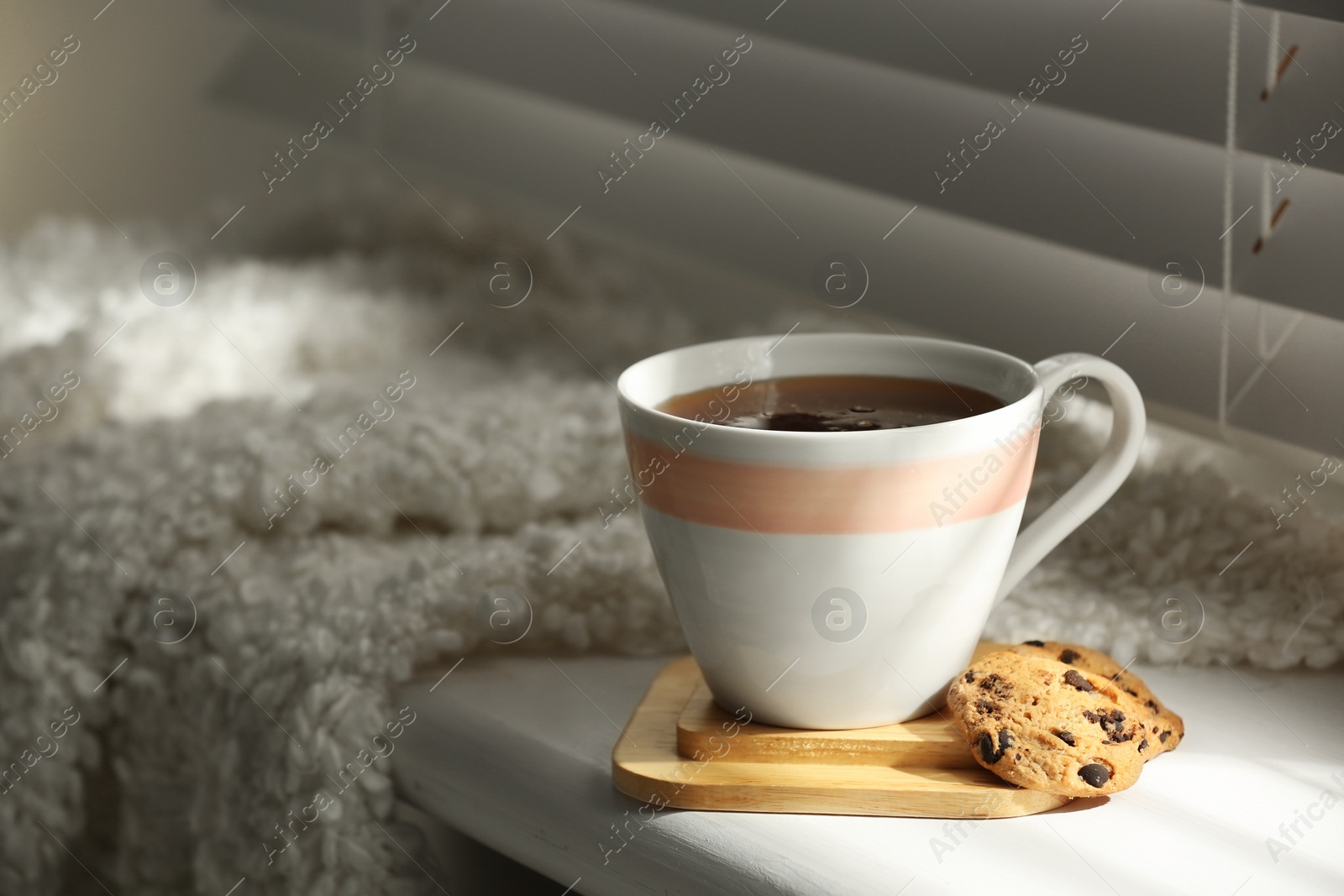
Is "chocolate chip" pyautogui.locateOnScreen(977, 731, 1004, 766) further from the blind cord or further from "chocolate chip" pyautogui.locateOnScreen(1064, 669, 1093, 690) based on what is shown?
the blind cord

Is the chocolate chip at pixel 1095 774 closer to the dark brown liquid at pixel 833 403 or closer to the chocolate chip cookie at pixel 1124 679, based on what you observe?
the chocolate chip cookie at pixel 1124 679

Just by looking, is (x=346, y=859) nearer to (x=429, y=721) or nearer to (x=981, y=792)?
(x=429, y=721)

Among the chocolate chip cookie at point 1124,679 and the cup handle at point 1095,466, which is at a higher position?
the cup handle at point 1095,466

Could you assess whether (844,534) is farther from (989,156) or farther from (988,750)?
(989,156)

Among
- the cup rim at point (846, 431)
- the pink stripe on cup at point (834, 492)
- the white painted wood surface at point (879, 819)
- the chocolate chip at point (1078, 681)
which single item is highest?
the cup rim at point (846, 431)

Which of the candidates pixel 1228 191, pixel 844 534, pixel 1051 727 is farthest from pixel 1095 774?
pixel 1228 191

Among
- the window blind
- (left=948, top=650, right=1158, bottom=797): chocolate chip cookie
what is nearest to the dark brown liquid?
(left=948, top=650, right=1158, bottom=797): chocolate chip cookie

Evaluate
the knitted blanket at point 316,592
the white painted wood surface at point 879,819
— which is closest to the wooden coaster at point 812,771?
the white painted wood surface at point 879,819
